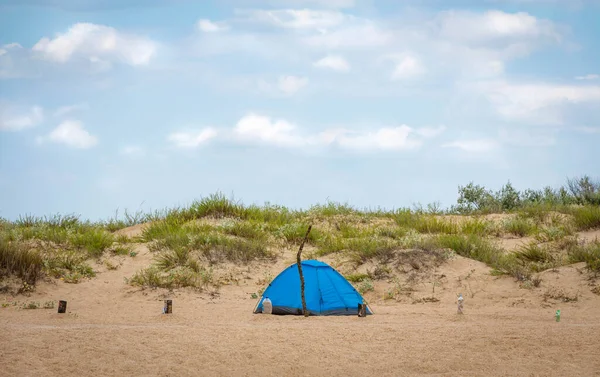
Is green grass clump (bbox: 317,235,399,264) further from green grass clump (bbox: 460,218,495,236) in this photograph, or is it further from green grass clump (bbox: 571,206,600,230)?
green grass clump (bbox: 571,206,600,230)

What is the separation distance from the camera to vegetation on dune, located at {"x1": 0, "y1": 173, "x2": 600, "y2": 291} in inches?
606

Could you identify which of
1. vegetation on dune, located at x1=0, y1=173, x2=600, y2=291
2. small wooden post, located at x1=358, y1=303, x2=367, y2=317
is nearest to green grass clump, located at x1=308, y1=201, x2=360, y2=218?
vegetation on dune, located at x1=0, y1=173, x2=600, y2=291

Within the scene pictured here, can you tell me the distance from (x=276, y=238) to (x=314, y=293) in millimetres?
4808

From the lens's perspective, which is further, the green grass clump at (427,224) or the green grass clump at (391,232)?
the green grass clump at (427,224)

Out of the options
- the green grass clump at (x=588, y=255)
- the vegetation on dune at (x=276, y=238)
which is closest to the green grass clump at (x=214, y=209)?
the vegetation on dune at (x=276, y=238)

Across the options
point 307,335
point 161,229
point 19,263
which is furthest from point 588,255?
point 19,263

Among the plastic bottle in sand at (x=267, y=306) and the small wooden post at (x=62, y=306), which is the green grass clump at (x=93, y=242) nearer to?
the small wooden post at (x=62, y=306)

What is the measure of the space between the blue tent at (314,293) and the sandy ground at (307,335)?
0.49 meters

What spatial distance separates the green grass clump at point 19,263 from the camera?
47.8 feet

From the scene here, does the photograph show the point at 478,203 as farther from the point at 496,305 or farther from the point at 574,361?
the point at 574,361

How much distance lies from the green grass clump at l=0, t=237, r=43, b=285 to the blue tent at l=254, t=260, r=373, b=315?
4.98m

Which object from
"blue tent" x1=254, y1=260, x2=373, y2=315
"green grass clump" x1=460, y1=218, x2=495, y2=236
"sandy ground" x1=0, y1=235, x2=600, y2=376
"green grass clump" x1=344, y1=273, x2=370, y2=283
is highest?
"green grass clump" x1=460, y1=218, x2=495, y2=236

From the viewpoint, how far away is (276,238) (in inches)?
713

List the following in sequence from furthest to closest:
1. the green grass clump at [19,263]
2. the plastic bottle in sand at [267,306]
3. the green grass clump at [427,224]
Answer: the green grass clump at [427,224], the green grass clump at [19,263], the plastic bottle in sand at [267,306]
